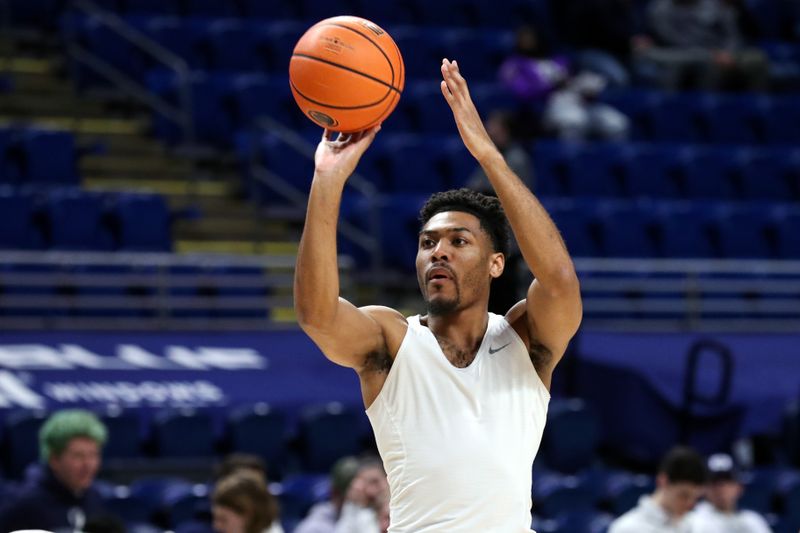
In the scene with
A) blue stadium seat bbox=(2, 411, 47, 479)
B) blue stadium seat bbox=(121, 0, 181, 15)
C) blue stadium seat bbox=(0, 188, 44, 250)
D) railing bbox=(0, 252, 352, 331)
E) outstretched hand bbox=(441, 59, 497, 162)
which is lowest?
outstretched hand bbox=(441, 59, 497, 162)

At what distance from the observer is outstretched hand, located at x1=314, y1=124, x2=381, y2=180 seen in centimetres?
360

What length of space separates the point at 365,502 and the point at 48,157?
233 inches

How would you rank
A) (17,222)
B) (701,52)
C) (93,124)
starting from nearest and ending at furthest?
(17,222) < (93,124) < (701,52)

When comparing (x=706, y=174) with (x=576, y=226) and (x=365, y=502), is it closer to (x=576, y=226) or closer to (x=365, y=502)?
(x=576, y=226)

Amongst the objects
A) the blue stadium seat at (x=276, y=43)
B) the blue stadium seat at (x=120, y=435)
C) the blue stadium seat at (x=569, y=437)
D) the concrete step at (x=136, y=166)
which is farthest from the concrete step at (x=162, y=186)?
the blue stadium seat at (x=569, y=437)

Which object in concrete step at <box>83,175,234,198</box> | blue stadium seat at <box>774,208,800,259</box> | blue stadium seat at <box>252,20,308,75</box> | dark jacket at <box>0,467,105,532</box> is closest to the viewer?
dark jacket at <box>0,467,105,532</box>

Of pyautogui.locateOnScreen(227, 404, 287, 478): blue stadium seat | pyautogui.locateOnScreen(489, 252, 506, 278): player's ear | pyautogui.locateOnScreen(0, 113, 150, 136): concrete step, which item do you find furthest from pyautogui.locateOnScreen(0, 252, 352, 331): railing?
pyautogui.locateOnScreen(489, 252, 506, 278): player's ear

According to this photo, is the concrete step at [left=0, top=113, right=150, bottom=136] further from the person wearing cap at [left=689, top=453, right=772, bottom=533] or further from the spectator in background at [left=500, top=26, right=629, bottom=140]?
the person wearing cap at [left=689, top=453, right=772, bottom=533]

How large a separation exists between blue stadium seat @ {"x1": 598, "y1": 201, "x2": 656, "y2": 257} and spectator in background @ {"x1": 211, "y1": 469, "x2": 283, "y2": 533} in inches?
292

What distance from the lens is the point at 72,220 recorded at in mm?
10781

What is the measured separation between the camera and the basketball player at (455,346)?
3.58 m

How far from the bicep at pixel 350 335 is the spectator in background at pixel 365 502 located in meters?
3.25

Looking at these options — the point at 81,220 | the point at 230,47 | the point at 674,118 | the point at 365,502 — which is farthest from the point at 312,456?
the point at 674,118

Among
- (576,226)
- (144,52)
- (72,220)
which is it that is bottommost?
(72,220)
